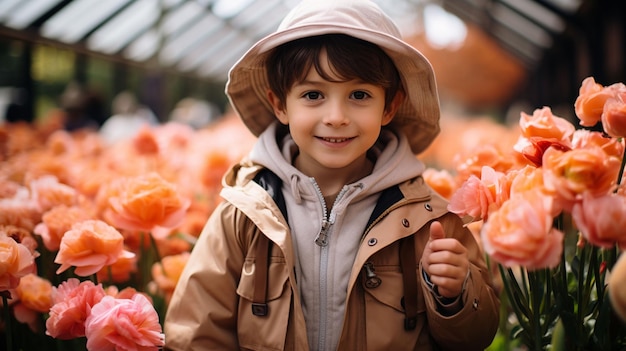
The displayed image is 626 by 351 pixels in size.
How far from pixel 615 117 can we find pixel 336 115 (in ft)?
1.93

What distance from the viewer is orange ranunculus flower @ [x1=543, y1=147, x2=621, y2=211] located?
0.92 meters

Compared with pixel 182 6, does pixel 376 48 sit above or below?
below

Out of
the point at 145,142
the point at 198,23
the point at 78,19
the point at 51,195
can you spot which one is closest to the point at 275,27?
the point at 198,23

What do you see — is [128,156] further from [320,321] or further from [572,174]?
[572,174]

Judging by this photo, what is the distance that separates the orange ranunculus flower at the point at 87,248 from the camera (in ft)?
4.41

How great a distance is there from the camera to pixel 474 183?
114 cm

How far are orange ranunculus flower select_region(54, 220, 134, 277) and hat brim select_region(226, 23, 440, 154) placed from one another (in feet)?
1.80

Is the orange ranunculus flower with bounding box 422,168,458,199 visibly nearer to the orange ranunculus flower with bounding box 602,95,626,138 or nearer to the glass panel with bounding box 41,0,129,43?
the orange ranunculus flower with bounding box 602,95,626,138

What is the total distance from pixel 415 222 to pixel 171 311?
2.10 ft

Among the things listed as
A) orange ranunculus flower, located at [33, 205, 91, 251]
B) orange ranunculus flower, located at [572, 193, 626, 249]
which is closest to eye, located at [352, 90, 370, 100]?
orange ranunculus flower, located at [572, 193, 626, 249]

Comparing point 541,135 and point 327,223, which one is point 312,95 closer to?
point 327,223

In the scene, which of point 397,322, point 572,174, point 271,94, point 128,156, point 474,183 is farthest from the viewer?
point 128,156

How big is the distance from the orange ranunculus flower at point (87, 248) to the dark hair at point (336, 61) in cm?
57

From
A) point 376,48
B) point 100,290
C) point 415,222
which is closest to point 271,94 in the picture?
point 376,48
